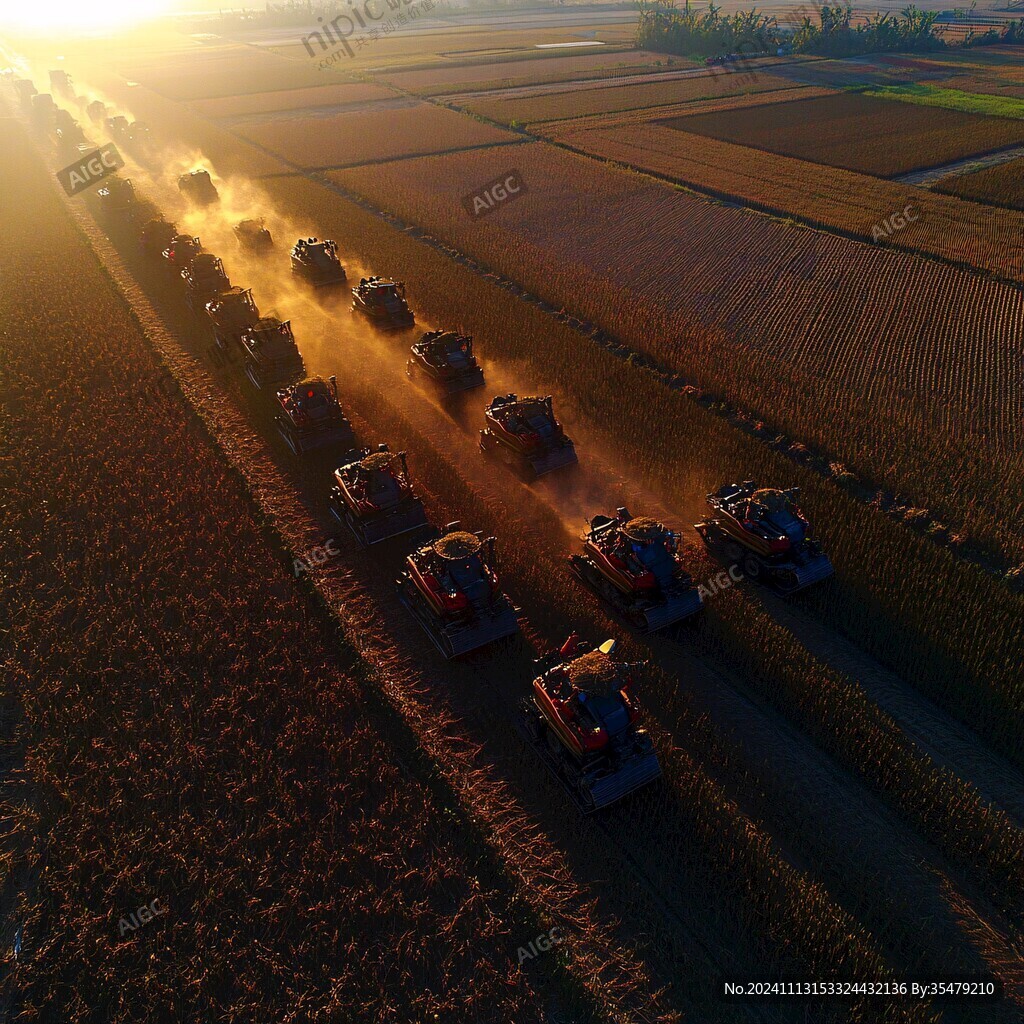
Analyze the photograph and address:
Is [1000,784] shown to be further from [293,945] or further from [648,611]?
[293,945]

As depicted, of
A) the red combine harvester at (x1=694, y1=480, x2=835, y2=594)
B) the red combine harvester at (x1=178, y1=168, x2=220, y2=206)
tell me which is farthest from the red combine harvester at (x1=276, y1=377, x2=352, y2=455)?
the red combine harvester at (x1=178, y1=168, x2=220, y2=206)

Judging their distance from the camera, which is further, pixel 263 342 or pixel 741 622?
pixel 263 342

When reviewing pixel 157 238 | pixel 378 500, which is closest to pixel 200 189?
pixel 157 238

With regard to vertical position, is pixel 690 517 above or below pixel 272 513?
below

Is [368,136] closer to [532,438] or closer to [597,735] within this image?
[532,438]

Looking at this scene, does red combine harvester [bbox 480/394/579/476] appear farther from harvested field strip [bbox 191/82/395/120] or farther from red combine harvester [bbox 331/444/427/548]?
harvested field strip [bbox 191/82/395/120]

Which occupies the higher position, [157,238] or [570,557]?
[157,238]

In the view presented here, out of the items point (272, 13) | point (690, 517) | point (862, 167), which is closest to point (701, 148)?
point (862, 167)
